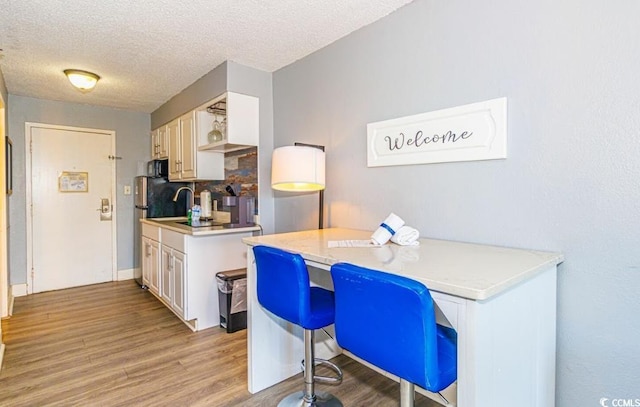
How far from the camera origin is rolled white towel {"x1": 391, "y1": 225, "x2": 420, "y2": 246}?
5.52 feet

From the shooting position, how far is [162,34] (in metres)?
2.31

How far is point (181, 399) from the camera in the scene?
1.84m

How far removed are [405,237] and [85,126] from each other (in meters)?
4.30

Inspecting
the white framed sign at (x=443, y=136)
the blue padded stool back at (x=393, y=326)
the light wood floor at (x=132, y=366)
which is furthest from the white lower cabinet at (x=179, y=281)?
the blue padded stool back at (x=393, y=326)

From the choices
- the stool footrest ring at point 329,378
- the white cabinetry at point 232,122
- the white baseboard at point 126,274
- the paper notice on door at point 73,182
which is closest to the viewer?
the stool footrest ring at point 329,378

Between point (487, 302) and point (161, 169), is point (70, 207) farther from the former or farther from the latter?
point (487, 302)

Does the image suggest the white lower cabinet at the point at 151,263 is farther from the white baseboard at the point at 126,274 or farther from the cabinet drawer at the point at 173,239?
the white baseboard at the point at 126,274

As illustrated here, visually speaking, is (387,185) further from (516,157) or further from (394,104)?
(516,157)

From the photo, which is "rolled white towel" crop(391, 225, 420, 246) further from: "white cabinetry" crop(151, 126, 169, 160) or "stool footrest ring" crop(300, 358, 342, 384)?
"white cabinetry" crop(151, 126, 169, 160)

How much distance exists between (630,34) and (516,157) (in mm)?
570

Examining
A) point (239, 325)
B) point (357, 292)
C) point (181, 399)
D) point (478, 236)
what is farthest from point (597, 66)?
point (239, 325)

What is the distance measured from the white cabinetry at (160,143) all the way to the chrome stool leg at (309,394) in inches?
126

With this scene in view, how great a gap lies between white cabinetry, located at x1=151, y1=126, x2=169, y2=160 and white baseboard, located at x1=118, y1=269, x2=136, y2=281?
61.3 inches

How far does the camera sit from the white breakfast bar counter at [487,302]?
0.96 meters
